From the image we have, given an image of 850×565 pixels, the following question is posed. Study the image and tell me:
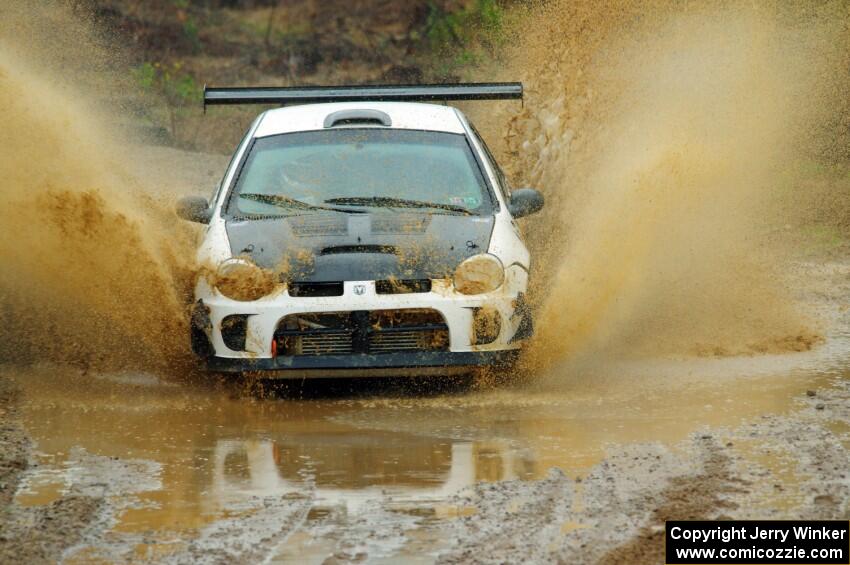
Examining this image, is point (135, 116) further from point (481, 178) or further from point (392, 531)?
point (392, 531)

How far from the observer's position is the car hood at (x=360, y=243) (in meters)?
7.87

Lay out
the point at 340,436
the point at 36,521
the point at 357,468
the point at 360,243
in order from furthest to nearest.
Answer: the point at 360,243
the point at 340,436
the point at 357,468
the point at 36,521

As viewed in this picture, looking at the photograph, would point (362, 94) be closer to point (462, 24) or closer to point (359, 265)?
point (359, 265)

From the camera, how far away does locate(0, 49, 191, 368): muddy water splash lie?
28.2 feet

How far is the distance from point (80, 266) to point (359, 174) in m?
1.70

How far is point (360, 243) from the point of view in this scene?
8070 mm

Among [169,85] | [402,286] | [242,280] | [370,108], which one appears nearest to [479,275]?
[402,286]

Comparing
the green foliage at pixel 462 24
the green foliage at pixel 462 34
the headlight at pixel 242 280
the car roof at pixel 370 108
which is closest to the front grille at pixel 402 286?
the headlight at pixel 242 280

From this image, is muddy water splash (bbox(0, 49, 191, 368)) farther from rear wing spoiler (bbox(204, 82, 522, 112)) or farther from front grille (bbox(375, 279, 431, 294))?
front grille (bbox(375, 279, 431, 294))

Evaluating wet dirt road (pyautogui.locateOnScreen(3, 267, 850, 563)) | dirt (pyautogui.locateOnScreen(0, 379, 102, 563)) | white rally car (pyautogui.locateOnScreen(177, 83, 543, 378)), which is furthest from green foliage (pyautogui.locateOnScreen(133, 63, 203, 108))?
dirt (pyautogui.locateOnScreen(0, 379, 102, 563))

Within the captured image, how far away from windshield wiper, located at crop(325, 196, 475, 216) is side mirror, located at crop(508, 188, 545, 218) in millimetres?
326

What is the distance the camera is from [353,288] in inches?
306

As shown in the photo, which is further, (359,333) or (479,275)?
(479,275)

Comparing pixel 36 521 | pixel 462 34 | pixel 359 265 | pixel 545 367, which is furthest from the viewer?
pixel 462 34
